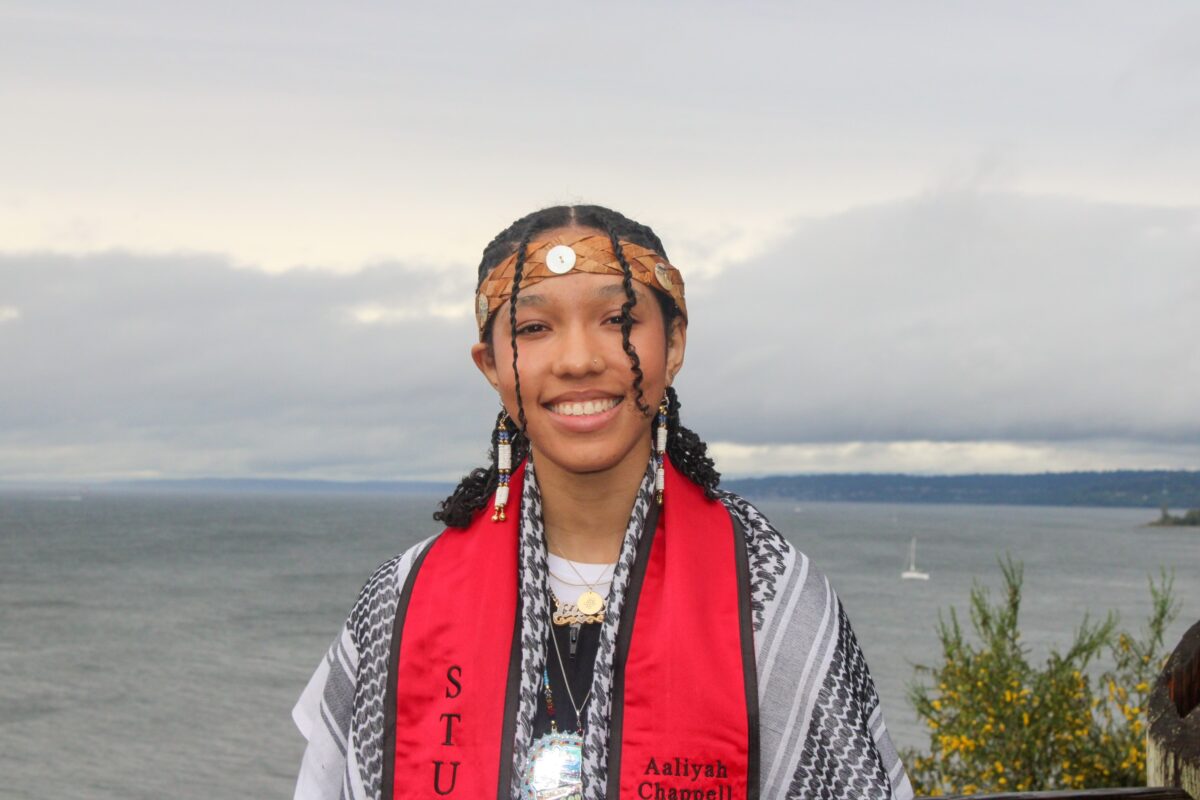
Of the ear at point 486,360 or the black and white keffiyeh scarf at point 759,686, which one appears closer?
the black and white keffiyeh scarf at point 759,686

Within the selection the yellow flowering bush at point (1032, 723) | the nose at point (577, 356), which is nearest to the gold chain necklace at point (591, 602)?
the nose at point (577, 356)

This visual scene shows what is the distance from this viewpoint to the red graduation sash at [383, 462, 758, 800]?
100 inches

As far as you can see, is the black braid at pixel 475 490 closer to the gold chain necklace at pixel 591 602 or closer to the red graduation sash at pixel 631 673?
the red graduation sash at pixel 631 673

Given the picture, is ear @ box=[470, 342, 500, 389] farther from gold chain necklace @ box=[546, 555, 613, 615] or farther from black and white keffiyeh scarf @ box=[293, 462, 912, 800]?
gold chain necklace @ box=[546, 555, 613, 615]

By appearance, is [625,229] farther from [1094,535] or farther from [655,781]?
[1094,535]

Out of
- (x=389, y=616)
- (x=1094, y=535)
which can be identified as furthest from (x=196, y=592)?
(x=1094, y=535)

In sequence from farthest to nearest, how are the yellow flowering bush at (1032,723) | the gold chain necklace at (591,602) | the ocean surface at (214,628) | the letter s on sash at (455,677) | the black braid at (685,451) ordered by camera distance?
the ocean surface at (214,628), the yellow flowering bush at (1032,723), the black braid at (685,451), the gold chain necklace at (591,602), the letter s on sash at (455,677)

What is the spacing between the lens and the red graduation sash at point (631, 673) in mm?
2549

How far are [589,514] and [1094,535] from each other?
17985cm

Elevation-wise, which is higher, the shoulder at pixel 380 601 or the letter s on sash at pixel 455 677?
the shoulder at pixel 380 601

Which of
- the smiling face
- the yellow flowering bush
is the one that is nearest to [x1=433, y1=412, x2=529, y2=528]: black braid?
the smiling face

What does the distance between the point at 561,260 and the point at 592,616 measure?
0.81 m

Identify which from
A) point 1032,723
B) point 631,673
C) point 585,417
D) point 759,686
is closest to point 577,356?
point 585,417

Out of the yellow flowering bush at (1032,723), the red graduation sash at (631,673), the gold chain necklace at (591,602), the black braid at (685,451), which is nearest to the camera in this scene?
the red graduation sash at (631,673)
